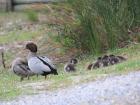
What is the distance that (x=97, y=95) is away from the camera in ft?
34.9

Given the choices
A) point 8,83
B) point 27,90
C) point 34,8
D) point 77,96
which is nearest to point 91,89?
point 77,96

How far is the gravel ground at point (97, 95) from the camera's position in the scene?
10297 mm

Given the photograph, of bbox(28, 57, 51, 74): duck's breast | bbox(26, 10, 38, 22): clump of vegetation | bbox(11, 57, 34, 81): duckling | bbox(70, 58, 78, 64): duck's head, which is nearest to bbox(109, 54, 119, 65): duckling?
bbox(70, 58, 78, 64): duck's head

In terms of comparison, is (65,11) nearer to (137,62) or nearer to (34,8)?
(34,8)

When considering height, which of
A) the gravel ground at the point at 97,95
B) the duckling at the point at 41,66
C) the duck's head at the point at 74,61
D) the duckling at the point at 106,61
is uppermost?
the gravel ground at the point at 97,95

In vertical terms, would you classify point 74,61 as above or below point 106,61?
below

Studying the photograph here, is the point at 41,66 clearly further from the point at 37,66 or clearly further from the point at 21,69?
the point at 21,69

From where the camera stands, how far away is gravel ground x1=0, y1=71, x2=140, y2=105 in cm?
1030

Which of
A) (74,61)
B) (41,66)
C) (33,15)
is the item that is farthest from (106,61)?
(33,15)

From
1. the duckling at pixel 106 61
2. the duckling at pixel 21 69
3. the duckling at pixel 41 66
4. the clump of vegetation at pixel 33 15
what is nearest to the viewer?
the duckling at pixel 41 66

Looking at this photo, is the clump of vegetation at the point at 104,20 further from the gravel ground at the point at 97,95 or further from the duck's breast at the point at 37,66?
the gravel ground at the point at 97,95

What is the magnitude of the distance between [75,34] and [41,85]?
5391mm

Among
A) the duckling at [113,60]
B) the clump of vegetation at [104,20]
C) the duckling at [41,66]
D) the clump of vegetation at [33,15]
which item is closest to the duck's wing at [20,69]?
the duckling at [41,66]

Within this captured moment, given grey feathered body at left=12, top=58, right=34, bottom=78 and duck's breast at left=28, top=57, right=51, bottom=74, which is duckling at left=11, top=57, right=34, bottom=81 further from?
duck's breast at left=28, top=57, right=51, bottom=74
